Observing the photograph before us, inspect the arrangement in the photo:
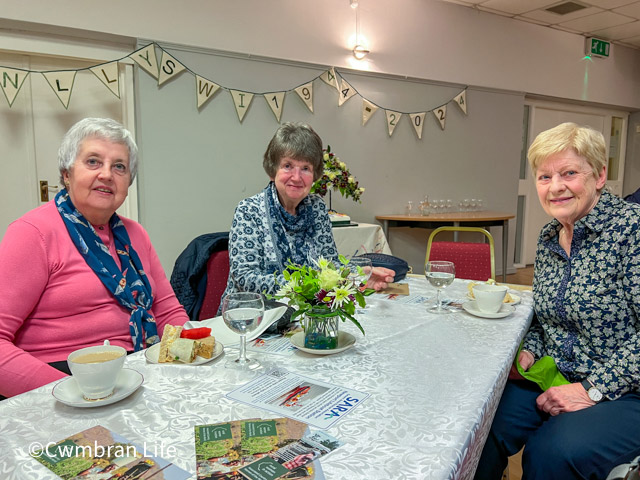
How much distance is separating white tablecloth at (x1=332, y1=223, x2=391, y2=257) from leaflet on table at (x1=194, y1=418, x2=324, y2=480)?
9.62 ft

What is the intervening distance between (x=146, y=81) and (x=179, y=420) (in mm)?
3173

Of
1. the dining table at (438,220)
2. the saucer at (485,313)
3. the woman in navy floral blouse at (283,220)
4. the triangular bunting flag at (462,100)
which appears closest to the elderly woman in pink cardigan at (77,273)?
the woman in navy floral blouse at (283,220)

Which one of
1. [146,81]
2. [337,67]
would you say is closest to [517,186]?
[337,67]

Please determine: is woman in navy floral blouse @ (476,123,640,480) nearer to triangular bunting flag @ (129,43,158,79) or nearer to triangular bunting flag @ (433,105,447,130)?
triangular bunting flag @ (129,43,158,79)

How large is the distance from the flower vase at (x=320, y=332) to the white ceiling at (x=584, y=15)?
16.0 feet

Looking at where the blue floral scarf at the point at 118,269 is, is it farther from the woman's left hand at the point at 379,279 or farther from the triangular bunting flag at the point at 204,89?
the triangular bunting flag at the point at 204,89

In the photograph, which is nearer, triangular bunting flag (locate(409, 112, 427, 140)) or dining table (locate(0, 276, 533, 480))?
dining table (locate(0, 276, 533, 480))

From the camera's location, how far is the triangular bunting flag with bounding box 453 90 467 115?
199 inches

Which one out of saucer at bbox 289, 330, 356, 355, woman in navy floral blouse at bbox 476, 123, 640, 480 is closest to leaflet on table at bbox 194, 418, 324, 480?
saucer at bbox 289, 330, 356, 355

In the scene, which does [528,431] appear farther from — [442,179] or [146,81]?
[442,179]

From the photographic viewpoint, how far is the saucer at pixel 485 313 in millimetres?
1405

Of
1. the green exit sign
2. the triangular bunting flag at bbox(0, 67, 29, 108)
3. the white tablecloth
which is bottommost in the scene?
the white tablecloth

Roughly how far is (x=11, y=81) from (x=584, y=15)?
18.7 ft

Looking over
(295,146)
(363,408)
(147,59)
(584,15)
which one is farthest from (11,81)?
(584,15)
